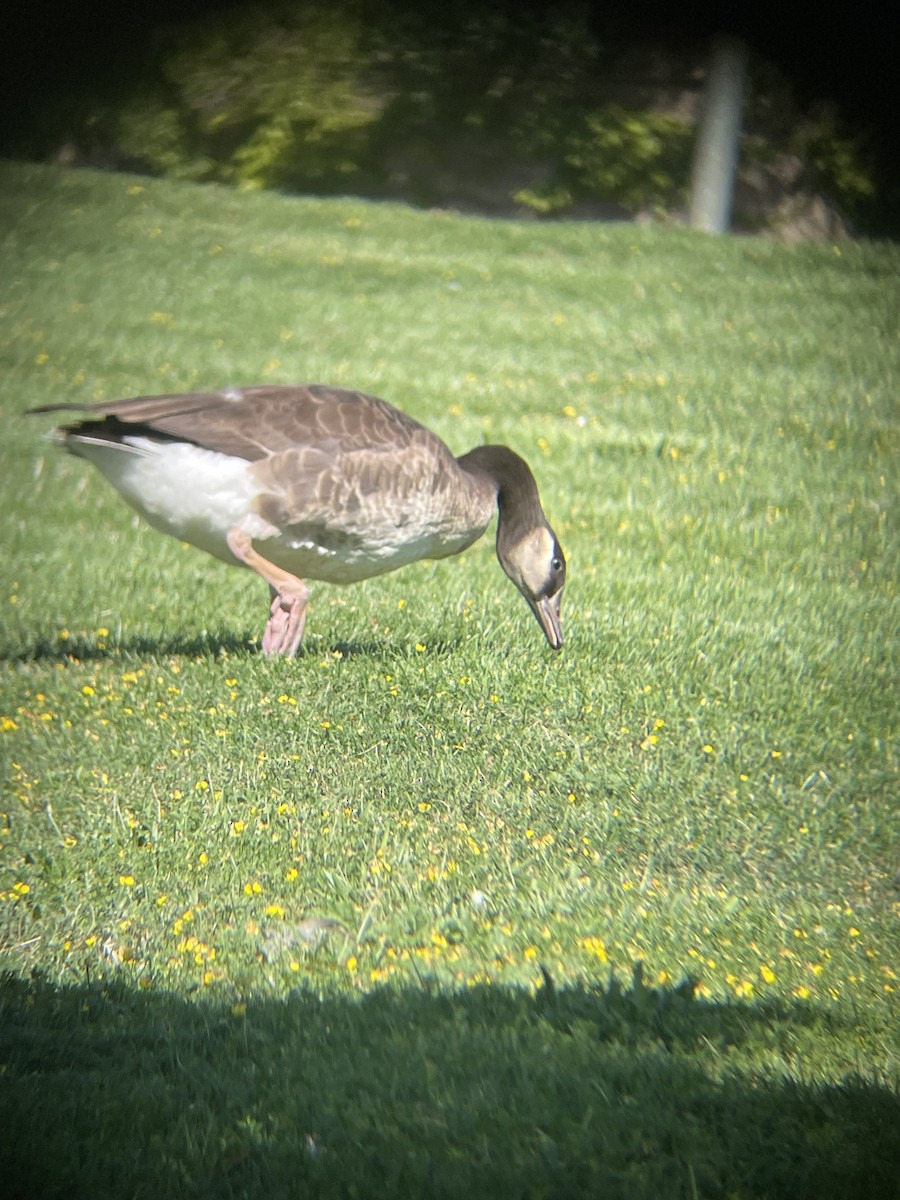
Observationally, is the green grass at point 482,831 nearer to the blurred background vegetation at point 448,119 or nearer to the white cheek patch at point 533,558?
the white cheek patch at point 533,558

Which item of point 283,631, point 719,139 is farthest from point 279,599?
point 719,139

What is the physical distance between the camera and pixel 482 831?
224 inches

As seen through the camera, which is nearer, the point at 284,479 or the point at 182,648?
the point at 284,479

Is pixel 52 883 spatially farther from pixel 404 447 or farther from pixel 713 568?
pixel 713 568

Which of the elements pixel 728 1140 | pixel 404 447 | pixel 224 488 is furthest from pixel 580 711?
pixel 728 1140

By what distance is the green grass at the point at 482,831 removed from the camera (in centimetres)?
352

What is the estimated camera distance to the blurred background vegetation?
56.2 feet

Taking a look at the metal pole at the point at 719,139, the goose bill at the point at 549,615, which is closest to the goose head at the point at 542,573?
the goose bill at the point at 549,615

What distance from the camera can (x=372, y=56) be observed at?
17.5 metres

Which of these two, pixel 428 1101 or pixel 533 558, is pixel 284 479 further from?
pixel 428 1101

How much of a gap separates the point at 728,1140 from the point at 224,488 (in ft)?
13.2

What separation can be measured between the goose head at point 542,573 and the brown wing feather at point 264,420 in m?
0.91

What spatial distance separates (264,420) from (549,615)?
1.82 m

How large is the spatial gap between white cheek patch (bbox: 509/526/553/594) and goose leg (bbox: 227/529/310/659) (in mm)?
1287
